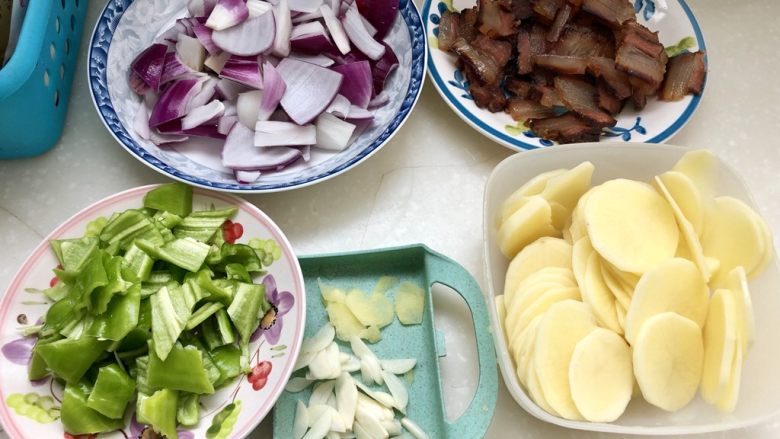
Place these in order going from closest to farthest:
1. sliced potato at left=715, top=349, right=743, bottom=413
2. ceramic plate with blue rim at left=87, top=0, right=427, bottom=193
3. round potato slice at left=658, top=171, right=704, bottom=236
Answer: sliced potato at left=715, top=349, right=743, bottom=413 < round potato slice at left=658, top=171, right=704, bottom=236 < ceramic plate with blue rim at left=87, top=0, right=427, bottom=193

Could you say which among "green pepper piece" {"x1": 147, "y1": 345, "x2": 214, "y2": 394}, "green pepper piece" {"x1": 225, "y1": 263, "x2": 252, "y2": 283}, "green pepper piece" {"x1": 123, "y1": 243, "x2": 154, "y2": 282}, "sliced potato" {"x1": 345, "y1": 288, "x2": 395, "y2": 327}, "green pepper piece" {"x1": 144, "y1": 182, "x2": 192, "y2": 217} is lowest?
"sliced potato" {"x1": 345, "y1": 288, "x2": 395, "y2": 327}

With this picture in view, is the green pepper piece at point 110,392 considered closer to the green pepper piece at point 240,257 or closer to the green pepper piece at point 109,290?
the green pepper piece at point 109,290

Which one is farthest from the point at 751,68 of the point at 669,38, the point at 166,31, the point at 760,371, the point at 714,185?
the point at 166,31

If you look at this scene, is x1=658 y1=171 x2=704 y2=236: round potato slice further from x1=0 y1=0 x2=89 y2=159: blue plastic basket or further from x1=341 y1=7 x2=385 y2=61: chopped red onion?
x1=0 y1=0 x2=89 y2=159: blue plastic basket

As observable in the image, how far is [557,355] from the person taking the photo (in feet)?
2.44

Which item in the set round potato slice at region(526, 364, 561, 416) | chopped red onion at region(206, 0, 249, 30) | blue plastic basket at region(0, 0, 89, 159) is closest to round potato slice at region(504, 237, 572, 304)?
round potato slice at region(526, 364, 561, 416)

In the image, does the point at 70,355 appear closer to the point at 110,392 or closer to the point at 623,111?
the point at 110,392

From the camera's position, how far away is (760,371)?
0.78m

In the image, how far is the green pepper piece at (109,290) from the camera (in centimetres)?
76

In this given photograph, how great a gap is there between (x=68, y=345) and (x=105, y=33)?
1.76ft

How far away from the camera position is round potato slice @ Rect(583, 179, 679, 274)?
79 cm

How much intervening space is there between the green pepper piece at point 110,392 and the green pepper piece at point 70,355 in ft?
0.07

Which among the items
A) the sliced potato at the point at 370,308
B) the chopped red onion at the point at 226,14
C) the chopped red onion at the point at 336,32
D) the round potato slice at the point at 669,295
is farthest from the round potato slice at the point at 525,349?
the chopped red onion at the point at 226,14

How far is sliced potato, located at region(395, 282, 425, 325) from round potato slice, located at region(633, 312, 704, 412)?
0.99 ft
